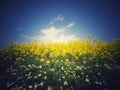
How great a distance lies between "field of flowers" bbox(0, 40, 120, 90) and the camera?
3.58m

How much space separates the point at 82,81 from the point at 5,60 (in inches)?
152

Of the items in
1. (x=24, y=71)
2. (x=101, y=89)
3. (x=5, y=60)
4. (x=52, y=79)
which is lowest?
(x=101, y=89)

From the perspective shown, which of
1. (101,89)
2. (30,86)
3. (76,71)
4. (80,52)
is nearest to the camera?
(101,89)

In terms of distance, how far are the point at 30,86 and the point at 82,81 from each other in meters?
1.64

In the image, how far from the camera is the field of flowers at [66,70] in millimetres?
3584

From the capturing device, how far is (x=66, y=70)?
4277 mm

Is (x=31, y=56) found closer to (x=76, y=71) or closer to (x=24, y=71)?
(x=24, y=71)

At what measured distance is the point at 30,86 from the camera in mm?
3623

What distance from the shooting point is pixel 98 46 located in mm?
5367

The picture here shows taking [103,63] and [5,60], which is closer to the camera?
[103,63]

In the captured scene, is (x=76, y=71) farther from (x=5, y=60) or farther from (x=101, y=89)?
(x=5, y=60)

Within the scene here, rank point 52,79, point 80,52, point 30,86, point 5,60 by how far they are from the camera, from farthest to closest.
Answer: point 5,60 → point 80,52 → point 52,79 → point 30,86

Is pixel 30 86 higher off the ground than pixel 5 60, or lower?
lower

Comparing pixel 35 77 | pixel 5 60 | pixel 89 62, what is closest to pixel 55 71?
pixel 35 77
